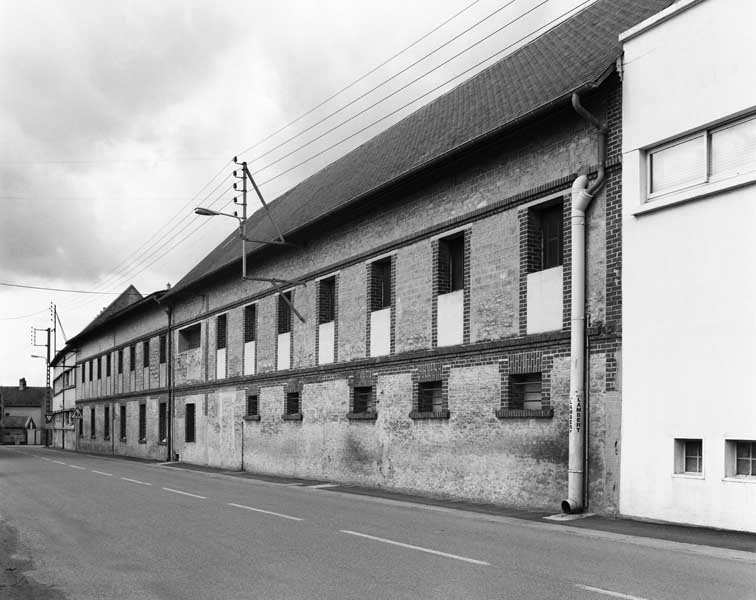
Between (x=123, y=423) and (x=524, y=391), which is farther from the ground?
(x=524, y=391)

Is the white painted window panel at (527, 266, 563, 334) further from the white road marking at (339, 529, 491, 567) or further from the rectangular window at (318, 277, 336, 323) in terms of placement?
the rectangular window at (318, 277, 336, 323)

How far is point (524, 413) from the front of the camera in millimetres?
15414

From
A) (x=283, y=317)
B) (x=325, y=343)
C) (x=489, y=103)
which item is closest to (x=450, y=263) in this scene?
(x=489, y=103)

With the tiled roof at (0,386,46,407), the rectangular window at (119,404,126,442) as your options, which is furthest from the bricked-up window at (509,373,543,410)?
the tiled roof at (0,386,46,407)

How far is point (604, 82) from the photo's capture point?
1406 centimetres

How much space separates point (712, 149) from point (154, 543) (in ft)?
31.4

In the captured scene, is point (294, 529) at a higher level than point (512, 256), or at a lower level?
lower

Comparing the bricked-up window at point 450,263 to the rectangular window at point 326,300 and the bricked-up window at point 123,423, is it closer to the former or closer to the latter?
the rectangular window at point 326,300

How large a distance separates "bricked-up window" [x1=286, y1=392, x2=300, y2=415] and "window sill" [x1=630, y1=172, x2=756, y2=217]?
48.6ft

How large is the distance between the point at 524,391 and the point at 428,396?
136 inches

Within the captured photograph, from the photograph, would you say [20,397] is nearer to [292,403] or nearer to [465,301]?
[292,403]

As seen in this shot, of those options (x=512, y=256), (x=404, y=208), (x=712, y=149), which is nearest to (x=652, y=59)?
(x=712, y=149)

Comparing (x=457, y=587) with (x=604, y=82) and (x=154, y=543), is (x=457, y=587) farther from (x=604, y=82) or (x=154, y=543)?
(x=604, y=82)

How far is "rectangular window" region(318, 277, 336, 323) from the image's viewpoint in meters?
24.3
